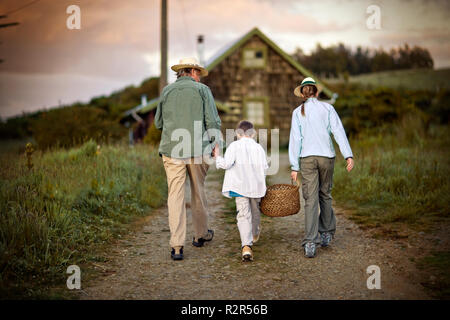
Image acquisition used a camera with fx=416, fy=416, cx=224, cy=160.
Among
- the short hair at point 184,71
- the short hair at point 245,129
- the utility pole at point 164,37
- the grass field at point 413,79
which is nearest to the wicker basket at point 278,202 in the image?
the short hair at point 245,129

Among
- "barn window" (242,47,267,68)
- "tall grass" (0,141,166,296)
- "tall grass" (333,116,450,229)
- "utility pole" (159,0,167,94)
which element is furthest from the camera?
"barn window" (242,47,267,68)

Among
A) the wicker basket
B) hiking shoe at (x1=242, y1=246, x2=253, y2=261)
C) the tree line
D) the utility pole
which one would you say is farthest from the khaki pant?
the tree line

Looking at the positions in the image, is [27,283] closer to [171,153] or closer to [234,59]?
[171,153]

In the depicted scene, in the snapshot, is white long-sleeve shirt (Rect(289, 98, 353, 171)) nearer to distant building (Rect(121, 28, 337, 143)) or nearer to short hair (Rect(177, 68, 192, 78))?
short hair (Rect(177, 68, 192, 78))

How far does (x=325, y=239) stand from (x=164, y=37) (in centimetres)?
1210

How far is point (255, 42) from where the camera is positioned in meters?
23.4

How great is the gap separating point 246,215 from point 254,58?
63.6 ft

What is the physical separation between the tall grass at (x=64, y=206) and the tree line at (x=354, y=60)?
63063 millimetres

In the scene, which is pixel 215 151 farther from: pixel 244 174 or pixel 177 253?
pixel 177 253

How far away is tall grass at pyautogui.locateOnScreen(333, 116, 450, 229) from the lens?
685 centimetres

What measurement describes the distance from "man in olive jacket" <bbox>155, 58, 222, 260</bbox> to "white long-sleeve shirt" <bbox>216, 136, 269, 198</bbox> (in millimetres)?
303

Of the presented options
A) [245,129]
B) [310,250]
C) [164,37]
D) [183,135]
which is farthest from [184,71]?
[164,37]

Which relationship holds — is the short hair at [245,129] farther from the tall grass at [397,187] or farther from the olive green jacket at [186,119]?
the tall grass at [397,187]
